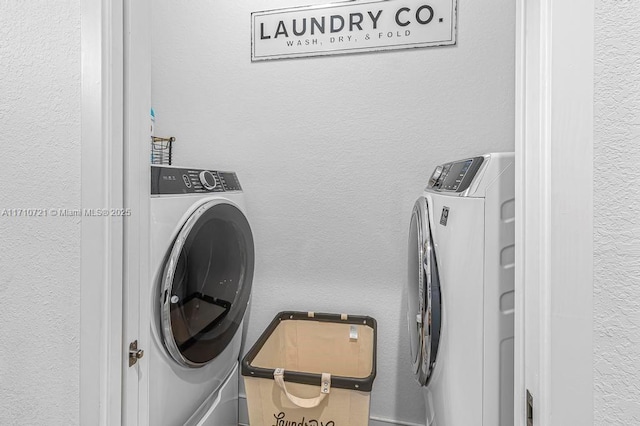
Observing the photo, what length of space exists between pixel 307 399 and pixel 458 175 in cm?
94

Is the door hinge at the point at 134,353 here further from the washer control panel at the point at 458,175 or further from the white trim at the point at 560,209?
the washer control panel at the point at 458,175

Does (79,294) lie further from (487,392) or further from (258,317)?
(258,317)

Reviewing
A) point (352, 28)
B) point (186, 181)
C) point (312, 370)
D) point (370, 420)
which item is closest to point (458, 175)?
point (186, 181)

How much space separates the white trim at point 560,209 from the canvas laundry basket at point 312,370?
3.14 feet

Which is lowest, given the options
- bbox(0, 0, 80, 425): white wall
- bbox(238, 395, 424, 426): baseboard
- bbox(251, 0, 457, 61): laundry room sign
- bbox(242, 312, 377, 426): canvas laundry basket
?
bbox(238, 395, 424, 426): baseboard

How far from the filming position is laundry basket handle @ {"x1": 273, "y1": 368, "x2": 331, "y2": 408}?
53.4 inches

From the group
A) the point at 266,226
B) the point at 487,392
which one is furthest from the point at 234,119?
the point at 487,392

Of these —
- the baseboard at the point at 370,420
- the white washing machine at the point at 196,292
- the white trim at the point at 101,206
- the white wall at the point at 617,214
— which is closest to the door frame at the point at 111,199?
the white trim at the point at 101,206

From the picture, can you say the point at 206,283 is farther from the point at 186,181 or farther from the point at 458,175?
the point at 458,175

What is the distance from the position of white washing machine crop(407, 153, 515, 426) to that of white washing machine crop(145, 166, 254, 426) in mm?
830

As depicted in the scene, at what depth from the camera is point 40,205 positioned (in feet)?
2.54

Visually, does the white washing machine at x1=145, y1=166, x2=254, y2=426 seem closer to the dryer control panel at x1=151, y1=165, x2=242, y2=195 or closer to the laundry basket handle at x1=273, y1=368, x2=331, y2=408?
the dryer control panel at x1=151, y1=165, x2=242, y2=195

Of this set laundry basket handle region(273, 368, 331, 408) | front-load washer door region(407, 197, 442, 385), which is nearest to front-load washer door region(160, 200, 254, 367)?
laundry basket handle region(273, 368, 331, 408)

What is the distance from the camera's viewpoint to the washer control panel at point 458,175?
0.98 m
